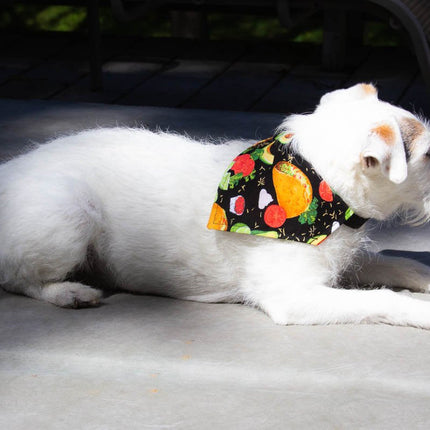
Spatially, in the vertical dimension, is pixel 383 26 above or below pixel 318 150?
below

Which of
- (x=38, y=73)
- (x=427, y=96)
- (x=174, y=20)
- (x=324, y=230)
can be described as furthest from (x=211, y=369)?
(x=174, y=20)

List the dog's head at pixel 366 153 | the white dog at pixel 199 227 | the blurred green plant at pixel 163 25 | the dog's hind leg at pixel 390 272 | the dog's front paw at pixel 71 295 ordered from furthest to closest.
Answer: the blurred green plant at pixel 163 25
the dog's hind leg at pixel 390 272
the dog's front paw at pixel 71 295
the white dog at pixel 199 227
the dog's head at pixel 366 153

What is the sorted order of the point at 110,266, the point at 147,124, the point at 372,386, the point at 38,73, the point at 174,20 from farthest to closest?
the point at 174,20
the point at 38,73
the point at 147,124
the point at 110,266
the point at 372,386

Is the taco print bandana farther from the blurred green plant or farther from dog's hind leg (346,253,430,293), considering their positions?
the blurred green plant

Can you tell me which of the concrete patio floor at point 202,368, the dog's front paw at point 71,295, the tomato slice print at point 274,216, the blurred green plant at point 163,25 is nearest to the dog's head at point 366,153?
the tomato slice print at point 274,216

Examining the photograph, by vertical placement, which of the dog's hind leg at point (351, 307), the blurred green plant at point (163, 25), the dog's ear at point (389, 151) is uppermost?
the dog's ear at point (389, 151)

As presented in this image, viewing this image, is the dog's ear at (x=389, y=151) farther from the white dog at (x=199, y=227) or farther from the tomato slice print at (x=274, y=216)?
the tomato slice print at (x=274, y=216)

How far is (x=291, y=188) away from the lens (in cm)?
363

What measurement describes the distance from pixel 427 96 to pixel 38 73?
3.28 meters

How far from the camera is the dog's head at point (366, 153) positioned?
343 cm

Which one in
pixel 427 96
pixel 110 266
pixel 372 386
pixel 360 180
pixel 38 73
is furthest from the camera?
pixel 38 73

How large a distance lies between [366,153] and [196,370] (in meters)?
1.05

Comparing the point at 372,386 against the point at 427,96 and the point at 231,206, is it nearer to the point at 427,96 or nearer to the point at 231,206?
the point at 231,206

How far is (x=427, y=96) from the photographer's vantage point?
6801 mm
